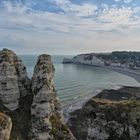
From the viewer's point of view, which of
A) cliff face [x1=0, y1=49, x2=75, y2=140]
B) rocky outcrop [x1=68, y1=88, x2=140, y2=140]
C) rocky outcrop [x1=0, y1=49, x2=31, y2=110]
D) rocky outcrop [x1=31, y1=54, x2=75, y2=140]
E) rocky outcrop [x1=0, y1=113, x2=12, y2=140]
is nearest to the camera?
rocky outcrop [x1=0, y1=113, x2=12, y2=140]

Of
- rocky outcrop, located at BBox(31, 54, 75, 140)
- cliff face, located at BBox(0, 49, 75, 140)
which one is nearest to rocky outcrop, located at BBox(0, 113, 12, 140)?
cliff face, located at BBox(0, 49, 75, 140)

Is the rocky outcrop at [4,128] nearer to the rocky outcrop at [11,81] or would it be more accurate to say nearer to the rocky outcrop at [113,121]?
the rocky outcrop at [11,81]

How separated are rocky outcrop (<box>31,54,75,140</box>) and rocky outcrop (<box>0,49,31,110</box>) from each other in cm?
146

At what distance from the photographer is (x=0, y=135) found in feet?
64.2

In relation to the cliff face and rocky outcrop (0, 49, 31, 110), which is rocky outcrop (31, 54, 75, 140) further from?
rocky outcrop (0, 49, 31, 110)

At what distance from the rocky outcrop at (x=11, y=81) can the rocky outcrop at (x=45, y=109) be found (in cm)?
146

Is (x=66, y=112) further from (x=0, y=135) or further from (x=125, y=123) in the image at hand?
(x=0, y=135)

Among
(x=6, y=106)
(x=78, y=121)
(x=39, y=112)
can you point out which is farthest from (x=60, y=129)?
(x=78, y=121)

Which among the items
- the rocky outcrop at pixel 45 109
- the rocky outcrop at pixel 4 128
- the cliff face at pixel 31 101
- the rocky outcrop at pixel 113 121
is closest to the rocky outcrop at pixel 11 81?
the cliff face at pixel 31 101

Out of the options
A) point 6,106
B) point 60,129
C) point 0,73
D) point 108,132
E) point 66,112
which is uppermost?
point 0,73

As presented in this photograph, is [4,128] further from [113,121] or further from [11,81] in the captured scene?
[113,121]

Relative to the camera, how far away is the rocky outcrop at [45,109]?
31828 mm

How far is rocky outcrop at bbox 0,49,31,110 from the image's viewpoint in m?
33.3

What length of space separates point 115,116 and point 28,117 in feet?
52.9
